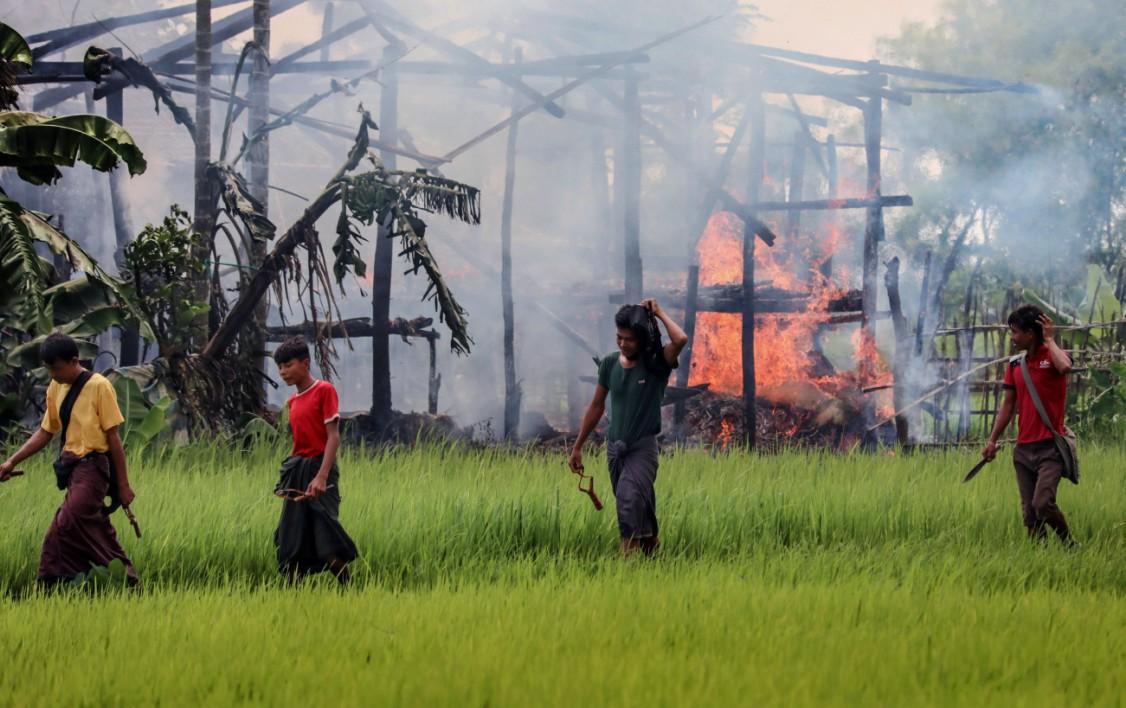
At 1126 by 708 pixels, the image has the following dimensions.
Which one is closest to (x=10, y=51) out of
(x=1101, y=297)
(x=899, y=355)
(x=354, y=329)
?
(x=354, y=329)

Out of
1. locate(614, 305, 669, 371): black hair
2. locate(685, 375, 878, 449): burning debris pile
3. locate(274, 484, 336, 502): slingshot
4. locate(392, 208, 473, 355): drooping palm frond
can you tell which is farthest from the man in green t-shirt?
locate(685, 375, 878, 449): burning debris pile

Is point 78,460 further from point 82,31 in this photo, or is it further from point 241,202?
point 82,31

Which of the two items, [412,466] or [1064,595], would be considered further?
[412,466]

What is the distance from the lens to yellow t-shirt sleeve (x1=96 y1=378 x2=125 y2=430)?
6.52 metres

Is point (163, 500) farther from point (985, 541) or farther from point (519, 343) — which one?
point (519, 343)

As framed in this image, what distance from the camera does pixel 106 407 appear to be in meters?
6.54

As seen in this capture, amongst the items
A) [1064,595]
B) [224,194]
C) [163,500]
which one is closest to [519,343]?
[224,194]

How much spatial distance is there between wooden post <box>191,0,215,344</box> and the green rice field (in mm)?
2779

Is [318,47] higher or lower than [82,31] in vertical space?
lower

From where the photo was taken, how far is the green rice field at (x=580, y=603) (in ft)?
15.8

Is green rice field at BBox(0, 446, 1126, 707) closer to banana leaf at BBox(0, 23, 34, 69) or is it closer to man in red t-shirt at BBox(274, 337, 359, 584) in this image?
man in red t-shirt at BBox(274, 337, 359, 584)

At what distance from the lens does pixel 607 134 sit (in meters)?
16.3

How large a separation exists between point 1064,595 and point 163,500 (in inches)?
225

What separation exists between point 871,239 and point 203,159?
23.4ft
